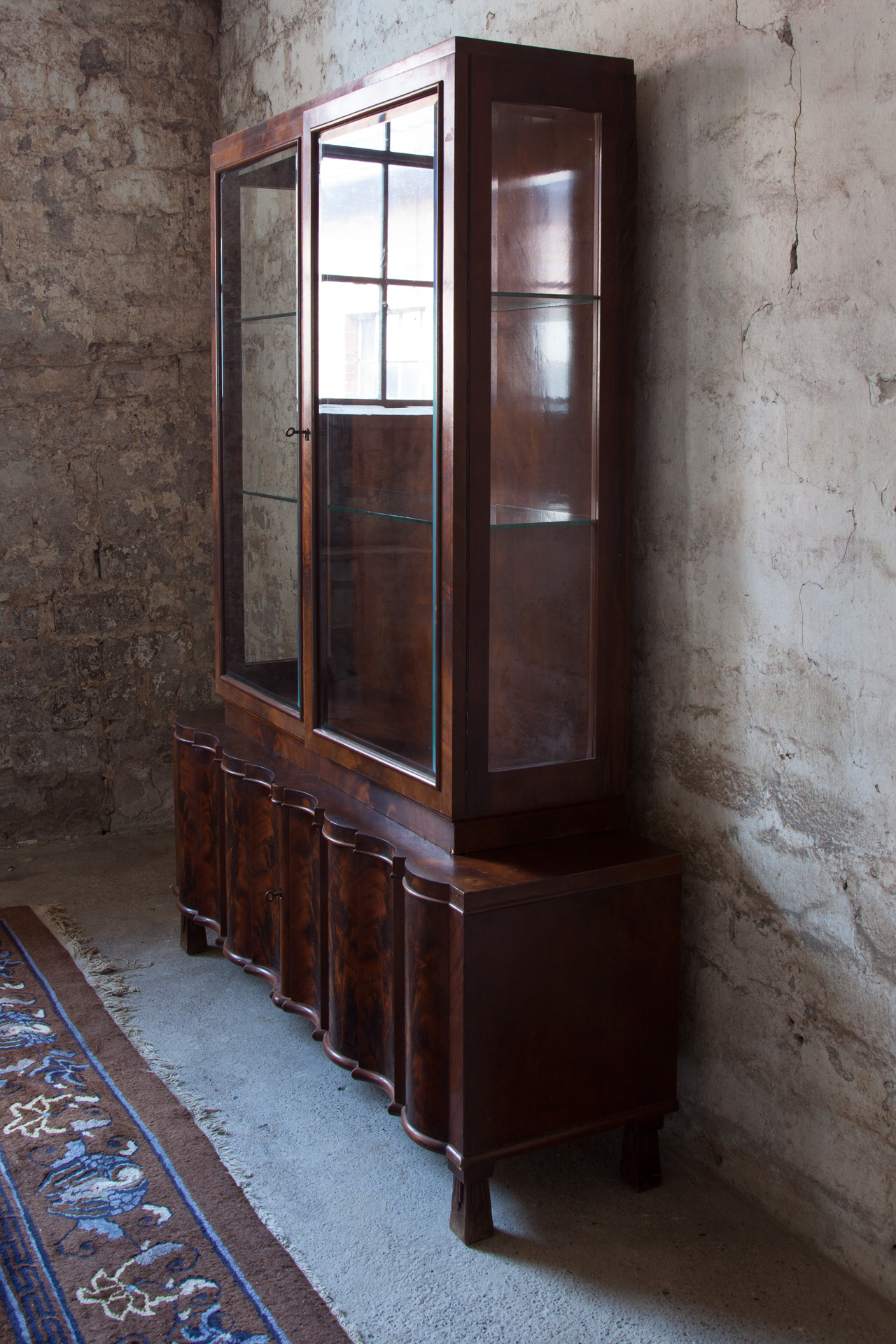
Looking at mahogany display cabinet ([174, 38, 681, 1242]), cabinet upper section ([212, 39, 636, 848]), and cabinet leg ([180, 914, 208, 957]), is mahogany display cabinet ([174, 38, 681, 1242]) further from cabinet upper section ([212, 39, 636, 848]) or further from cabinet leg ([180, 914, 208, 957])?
cabinet leg ([180, 914, 208, 957])

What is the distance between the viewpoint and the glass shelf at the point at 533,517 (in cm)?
226

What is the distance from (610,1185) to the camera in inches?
95.5

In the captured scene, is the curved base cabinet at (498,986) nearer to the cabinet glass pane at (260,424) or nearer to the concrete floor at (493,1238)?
the concrete floor at (493,1238)

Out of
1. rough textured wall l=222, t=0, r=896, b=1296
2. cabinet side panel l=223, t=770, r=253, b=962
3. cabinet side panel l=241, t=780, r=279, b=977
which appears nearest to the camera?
rough textured wall l=222, t=0, r=896, b=1296

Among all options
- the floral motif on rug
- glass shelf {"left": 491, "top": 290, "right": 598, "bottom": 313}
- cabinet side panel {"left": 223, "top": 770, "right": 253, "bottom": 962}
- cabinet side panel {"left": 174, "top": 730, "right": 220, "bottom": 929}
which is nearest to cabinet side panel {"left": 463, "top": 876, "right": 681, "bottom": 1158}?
the floral motif on rug

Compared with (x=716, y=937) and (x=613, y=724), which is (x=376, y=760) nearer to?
(x=613, y=724)

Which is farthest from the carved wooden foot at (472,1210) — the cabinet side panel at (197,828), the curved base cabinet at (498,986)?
the cabinet side panel at (197,828)

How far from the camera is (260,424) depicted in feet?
Answer: 10.3

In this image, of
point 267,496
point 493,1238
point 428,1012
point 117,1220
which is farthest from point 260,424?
point 493,1238

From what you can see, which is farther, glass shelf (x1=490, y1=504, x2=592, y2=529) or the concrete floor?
glass shelf (x1=490, y1=504, x2=592, y2=529)

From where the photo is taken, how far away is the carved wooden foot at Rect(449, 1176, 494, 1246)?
222 centimetres

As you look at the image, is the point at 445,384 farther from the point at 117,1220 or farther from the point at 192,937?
the point at 192,937

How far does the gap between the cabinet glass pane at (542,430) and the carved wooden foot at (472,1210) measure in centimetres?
77

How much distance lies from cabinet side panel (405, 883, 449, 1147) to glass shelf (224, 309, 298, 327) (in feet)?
4.72
